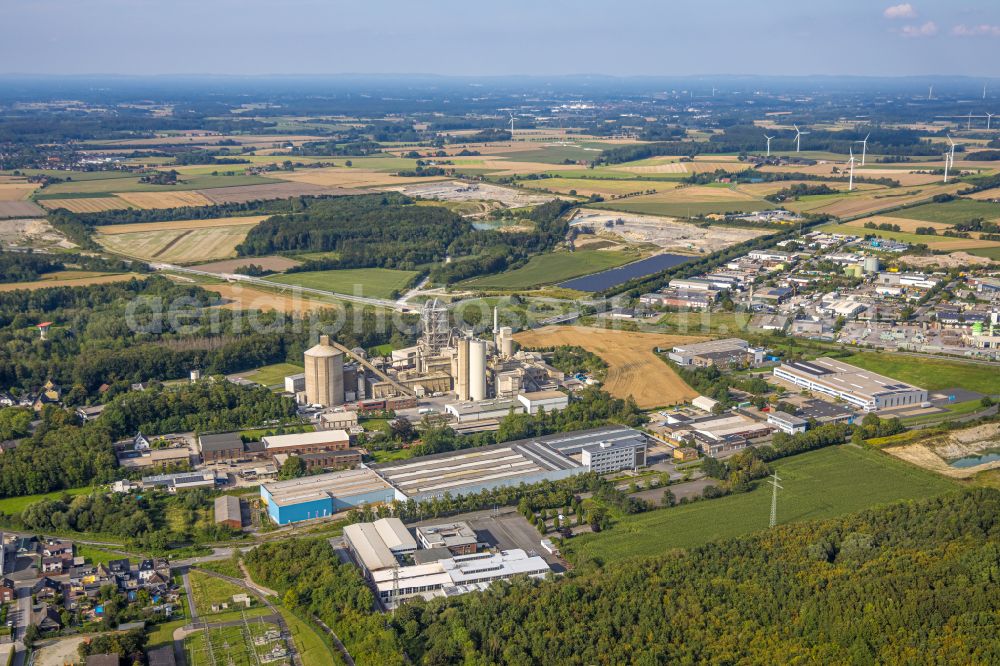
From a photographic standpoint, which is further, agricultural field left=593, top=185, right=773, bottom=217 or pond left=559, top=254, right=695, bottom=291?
agricultural field left=593, top=185, right=773, bottom=217

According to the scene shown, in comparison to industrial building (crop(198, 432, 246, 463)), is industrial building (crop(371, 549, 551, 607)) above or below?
below

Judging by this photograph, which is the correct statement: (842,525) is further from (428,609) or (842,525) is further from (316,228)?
(316,228)

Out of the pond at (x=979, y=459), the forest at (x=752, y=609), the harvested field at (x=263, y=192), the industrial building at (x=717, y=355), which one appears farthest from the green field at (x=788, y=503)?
the harvested field at (x=263, y=192)

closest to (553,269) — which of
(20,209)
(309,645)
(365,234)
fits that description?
(365,234)

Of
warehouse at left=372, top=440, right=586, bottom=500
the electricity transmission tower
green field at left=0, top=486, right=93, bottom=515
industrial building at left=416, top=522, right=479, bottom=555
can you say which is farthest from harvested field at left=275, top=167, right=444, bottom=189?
industrial building at left=416, top=522, right=479, bottom=555

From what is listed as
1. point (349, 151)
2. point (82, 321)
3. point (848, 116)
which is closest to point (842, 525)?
point (82, 321)

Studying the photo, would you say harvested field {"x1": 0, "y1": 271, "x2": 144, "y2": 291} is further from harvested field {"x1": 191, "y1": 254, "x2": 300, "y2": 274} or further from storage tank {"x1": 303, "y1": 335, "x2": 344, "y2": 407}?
storage tank {"x1": 303, "y1": 335, "x2": 344, "y2": 407}
